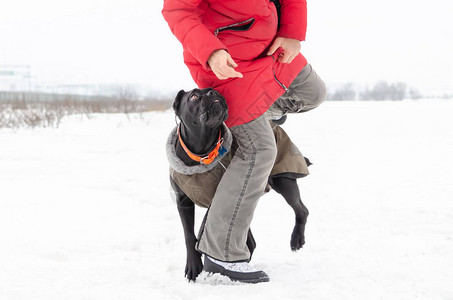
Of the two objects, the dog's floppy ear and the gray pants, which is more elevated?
the dog's floppy ear

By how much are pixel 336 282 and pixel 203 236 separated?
2.13 feet

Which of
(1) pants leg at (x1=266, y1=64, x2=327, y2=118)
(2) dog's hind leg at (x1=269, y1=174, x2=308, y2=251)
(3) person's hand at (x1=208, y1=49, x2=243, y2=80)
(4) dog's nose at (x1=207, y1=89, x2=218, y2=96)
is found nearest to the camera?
(3) person's hand at (x1=208, y1=49, x2=243, y2=80)

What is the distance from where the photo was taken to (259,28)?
1924 millimetres

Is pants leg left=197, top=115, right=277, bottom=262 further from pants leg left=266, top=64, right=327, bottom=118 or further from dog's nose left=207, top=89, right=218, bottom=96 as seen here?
pants leg left=266, top=64, right=327, bottom=118

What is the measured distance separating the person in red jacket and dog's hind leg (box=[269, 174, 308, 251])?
359 mm

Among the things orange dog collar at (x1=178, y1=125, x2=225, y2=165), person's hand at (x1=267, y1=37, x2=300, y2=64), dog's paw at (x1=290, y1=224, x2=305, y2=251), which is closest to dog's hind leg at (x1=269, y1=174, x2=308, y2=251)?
dog's paw at (x1=290, y1=224, x2=305, y2=251)

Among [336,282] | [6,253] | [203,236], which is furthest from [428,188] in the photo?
[6,253]

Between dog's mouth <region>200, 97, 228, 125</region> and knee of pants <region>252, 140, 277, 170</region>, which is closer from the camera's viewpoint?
dog's mouth <region>200, 97, 228, 125</region>

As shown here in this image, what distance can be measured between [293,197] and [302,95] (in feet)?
1.93

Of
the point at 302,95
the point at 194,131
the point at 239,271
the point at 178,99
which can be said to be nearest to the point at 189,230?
the point at 239,271

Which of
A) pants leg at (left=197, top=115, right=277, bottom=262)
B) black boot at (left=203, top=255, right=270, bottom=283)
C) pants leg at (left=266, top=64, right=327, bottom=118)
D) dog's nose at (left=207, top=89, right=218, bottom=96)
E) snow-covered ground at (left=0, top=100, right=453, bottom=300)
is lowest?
snow-covered ground at (left=0, top=100, right=453, bottom=300)

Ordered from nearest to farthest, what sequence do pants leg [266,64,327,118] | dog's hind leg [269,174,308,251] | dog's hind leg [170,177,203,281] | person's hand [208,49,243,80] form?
person's hand [208,49,243,80] → dog's hind leg [170,177,203,281] → pants leg [266,64,327,118] → dog's hind leg [269,174,308,251]

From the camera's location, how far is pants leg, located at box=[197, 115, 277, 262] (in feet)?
6.56

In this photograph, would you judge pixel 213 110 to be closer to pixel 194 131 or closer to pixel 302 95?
pixel 194 131
